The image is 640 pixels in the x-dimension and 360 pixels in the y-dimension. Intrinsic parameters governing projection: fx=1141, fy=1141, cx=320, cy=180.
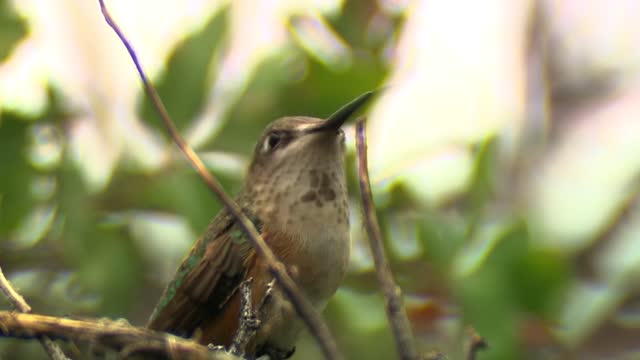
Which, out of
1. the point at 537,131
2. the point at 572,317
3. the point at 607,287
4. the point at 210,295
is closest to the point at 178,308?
the point at 210,295

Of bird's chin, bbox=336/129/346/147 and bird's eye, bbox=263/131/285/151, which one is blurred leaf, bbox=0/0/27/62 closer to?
bird's eye, bbox=263/131/285/151

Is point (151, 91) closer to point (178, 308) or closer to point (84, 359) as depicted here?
point (84, 359)

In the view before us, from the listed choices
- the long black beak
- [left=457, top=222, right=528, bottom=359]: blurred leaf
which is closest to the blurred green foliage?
[left=457, top=222, right=528, bottom=359]: blurred leaf

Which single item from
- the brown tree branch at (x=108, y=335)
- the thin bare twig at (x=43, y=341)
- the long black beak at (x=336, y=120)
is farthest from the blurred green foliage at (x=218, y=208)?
the brown tree branch at (x=108, y=335)

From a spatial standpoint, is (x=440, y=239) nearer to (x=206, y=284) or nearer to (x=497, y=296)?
(x=497, y=296)

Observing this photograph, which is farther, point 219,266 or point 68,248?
point 68,248

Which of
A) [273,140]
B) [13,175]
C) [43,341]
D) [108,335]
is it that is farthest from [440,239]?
[108,335]

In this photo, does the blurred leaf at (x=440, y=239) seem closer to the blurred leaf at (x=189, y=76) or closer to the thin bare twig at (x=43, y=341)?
the blurred leaf at (x=189, y=76)
